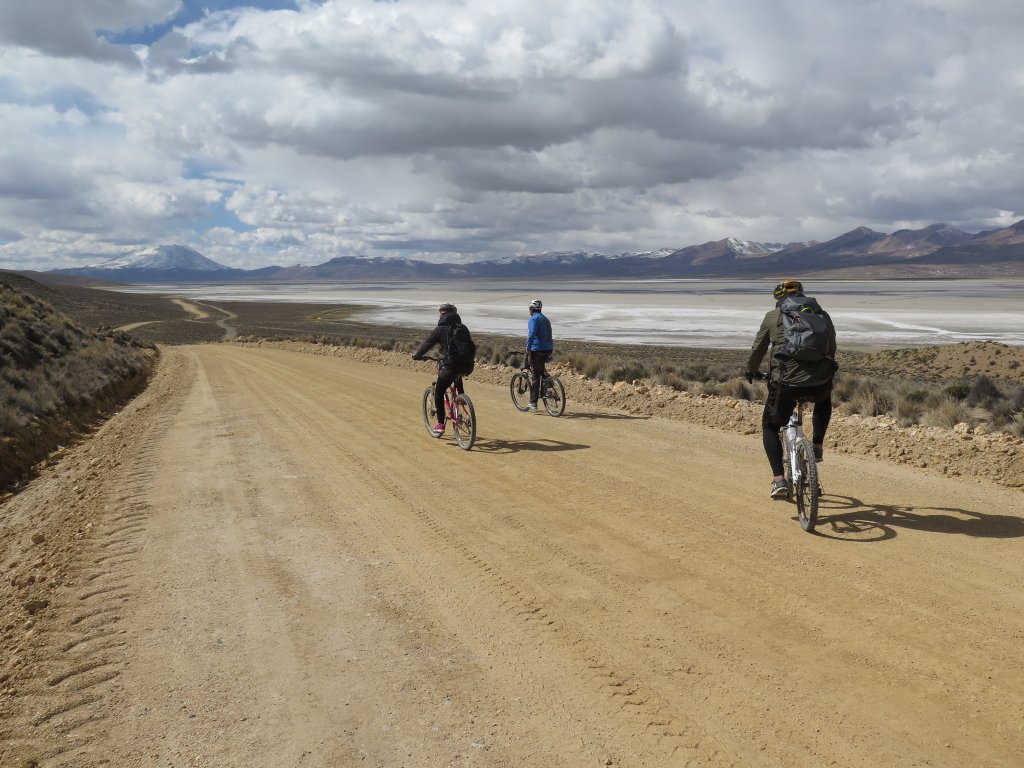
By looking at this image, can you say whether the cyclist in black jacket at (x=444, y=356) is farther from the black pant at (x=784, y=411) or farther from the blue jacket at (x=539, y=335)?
the black pant at (x=784, y=411)

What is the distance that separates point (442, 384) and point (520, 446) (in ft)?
4.68

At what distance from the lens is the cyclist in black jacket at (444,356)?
9.84m

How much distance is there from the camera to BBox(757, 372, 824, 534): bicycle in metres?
5.96

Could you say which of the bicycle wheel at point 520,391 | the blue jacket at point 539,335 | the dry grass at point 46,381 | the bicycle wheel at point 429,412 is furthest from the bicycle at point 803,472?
the dry grass at point 46,381

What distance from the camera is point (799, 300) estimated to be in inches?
232

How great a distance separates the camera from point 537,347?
12.9m

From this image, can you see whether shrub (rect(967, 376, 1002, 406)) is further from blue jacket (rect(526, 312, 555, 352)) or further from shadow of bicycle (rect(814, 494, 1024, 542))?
blue jacket (rect(526, 312, 555, 352))

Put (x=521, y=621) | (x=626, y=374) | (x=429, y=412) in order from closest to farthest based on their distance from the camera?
(x=521, y=621)
(x=429, y=412)
(x=626, y=374)

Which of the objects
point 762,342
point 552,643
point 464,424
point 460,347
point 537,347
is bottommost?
point 552,643

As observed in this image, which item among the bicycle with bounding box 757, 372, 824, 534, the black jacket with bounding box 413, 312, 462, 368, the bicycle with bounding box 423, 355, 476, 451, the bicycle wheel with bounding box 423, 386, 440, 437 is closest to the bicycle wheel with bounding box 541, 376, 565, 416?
the bicycle wheel with bounding box 423, 386, 440, 437

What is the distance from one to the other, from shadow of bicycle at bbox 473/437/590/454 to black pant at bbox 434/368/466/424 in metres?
0.71

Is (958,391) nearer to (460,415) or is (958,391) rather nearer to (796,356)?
(460,415)

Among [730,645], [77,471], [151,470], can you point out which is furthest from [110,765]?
[77,471]

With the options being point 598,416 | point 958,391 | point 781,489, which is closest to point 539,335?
point 598,416
